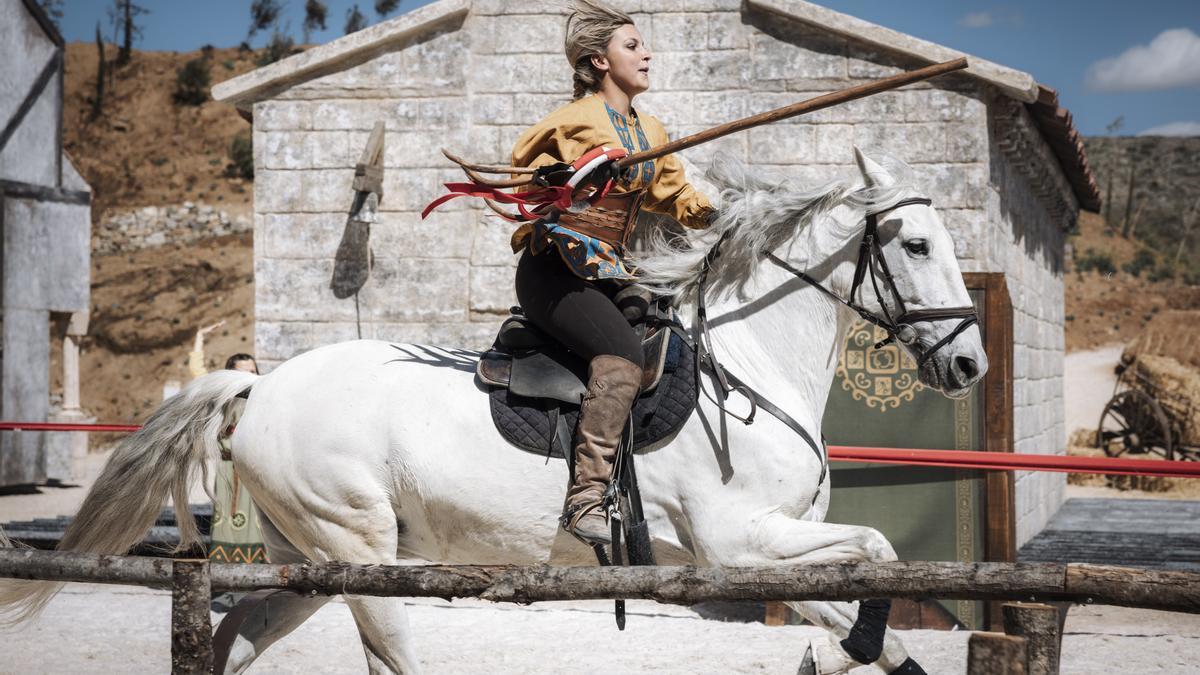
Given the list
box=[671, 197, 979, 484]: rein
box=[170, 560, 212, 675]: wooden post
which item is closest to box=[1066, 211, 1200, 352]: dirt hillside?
box=[671, 197, 979, 484]: rein

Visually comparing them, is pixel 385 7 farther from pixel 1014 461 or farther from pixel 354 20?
pixel 1014 461

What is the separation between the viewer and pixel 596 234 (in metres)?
3.95

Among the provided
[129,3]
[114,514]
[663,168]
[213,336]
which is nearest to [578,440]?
[663,168]

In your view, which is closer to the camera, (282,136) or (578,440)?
(578,440)

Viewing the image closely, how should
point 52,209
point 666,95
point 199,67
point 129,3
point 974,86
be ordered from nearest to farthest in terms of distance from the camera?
point 974,86
point 666,95
point 52,209
point 199,67
point 129,3

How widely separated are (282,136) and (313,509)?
17.1 ft

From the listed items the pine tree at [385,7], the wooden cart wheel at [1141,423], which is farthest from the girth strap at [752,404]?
the pine tree at [385,7]

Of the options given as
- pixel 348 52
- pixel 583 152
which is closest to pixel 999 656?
pixel 583 152

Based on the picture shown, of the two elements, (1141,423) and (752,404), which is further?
(1141,423)

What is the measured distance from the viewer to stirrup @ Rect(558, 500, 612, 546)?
359cm

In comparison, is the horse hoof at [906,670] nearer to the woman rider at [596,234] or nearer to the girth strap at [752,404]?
the girth strap at [752,404]

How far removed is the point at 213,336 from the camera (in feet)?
125

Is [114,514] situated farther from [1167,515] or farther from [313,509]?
[1167,515]

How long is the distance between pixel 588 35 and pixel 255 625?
8.09 ft
